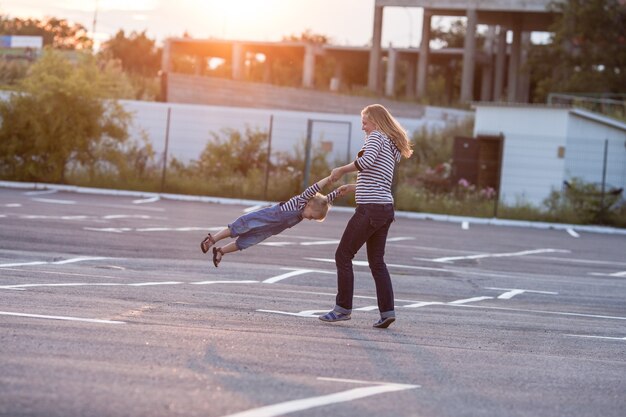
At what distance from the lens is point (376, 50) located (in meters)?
59.8

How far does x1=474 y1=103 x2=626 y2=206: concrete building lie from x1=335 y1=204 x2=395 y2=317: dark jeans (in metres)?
23.0

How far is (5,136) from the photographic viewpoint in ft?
105

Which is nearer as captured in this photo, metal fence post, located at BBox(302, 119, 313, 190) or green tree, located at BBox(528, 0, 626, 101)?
metal fence post, located at BBox(302, 119, 313, 190)

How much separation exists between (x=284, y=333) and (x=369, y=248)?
147 centimetres

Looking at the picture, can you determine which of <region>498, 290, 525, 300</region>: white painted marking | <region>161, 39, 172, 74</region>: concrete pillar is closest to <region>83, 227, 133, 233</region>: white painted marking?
<region>498, 290, 525, 300</region>: white painted marking

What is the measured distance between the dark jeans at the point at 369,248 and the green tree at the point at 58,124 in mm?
21716

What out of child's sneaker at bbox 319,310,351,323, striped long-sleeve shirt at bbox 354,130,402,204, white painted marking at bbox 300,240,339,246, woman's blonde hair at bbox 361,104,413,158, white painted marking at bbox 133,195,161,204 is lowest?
white painted marking at bbox 133,195,161,204

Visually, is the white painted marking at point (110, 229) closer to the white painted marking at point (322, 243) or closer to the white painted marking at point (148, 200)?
the white painted marking at point (322, 243)

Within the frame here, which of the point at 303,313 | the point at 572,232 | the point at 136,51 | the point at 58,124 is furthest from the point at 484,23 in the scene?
the point at 303,313

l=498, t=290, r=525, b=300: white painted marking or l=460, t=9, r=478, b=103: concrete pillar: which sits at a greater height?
l=460, t=9, r=478, b=103: concrete pillar

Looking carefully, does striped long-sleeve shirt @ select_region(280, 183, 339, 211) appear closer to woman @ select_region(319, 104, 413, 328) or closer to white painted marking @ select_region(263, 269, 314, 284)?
woman @ select_region(319, 104, 413, 328)

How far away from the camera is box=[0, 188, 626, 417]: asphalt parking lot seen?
6.95m

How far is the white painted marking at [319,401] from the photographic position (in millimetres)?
6441

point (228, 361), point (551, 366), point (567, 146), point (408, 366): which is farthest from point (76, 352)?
point (567, 146)
